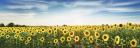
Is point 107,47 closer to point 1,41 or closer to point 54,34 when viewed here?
point 54,34

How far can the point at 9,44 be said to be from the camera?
15430mm

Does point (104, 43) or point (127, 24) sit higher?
point (104, 43)

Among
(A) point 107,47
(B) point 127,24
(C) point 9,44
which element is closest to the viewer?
(A) point 107,47

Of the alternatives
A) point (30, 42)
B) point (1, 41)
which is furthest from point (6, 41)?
point (30, 42)

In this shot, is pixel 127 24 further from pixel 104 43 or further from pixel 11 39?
pixel 104 43

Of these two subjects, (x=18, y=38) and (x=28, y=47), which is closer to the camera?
(x=28, y=47)

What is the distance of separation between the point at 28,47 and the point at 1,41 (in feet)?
7.31

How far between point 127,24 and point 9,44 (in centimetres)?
760

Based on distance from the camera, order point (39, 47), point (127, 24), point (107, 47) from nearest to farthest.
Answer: point (107, 47)
point (39, 47)
point (127, 24)

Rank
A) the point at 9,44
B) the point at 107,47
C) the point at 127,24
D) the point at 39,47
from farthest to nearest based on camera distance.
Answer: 1. the point at 127,24
2. the point at 9,44
3. the point at 39,47
4. the point at 107,47

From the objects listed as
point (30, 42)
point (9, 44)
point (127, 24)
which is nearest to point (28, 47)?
point (30, 42)

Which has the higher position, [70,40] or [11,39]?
[70,40]

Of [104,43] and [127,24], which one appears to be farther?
[127,24]

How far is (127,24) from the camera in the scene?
67.7 feet
